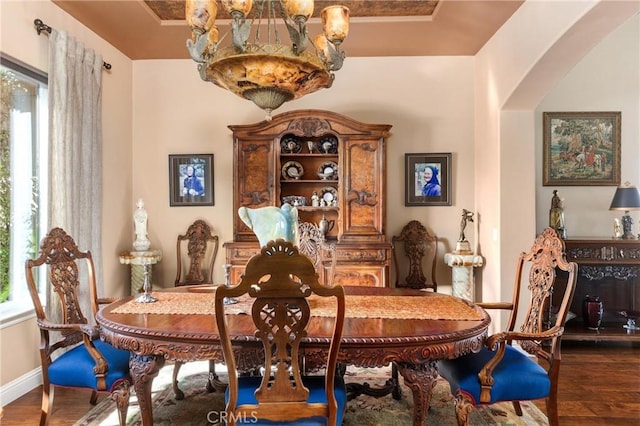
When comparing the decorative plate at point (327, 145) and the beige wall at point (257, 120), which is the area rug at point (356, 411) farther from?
the decorative plate at point (327, 145)

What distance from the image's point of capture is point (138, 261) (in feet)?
13.9

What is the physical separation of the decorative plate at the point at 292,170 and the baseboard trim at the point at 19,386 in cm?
267

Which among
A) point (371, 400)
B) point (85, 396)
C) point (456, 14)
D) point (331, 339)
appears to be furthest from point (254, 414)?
point (456, 14)

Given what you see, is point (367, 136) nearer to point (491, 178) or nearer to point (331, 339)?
point (491, 178)

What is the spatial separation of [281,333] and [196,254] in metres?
3.18

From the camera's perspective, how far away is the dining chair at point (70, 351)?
84.0 inches

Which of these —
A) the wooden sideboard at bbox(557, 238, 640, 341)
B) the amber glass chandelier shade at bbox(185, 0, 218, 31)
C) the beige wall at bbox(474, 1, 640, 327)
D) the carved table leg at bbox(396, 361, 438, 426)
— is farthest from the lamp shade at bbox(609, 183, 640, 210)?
the amber glass chandelier shade at bbox(185, 0, 218, 31)

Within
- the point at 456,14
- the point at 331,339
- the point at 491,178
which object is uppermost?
the point at 456,14

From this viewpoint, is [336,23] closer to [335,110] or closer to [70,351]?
[70,351]

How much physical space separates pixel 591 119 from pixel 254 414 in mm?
4433

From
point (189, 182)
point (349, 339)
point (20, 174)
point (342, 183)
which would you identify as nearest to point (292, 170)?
point (342, 183)

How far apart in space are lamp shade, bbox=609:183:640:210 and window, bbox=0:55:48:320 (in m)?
4.87

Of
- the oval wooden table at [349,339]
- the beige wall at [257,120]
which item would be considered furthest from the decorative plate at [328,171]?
the oval wooden table at [349,339]

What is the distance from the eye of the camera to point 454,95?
182 inches
